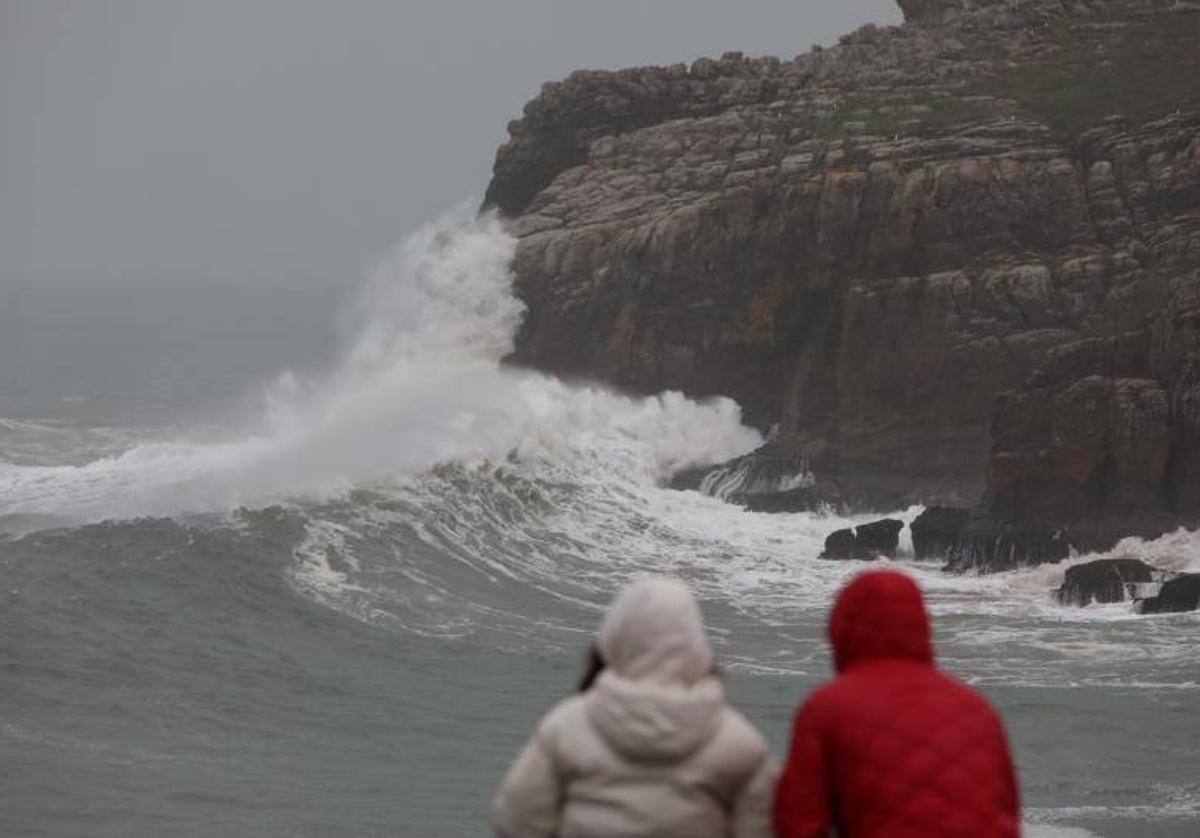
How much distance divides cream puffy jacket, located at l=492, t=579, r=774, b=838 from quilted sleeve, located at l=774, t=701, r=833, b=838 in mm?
90

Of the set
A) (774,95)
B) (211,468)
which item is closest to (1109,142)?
(774,95)

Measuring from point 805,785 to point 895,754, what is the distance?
0.20m

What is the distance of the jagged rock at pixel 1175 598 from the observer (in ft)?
106

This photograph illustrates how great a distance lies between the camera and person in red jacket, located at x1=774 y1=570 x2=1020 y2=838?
5188 millimetres

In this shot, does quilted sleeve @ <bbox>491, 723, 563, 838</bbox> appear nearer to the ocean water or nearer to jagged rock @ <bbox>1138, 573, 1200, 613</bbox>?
the ocean water

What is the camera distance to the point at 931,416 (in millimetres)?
42562

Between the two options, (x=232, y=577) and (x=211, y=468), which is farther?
(x=211, y=468)

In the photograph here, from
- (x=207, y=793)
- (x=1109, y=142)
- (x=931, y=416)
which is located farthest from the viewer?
(x=1109, y=142)

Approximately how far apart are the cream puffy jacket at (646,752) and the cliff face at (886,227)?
103ft

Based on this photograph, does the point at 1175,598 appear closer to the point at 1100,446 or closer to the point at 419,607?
the point at 1100,446

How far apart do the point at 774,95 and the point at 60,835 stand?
35.6m

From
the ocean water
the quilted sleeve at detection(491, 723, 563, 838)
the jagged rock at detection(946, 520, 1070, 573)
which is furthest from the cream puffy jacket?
the jagged rock at detection(946, 520, 1070, 573)

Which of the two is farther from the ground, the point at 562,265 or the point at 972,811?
the point at 562,265

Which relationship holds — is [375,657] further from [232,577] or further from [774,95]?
[774,95]
